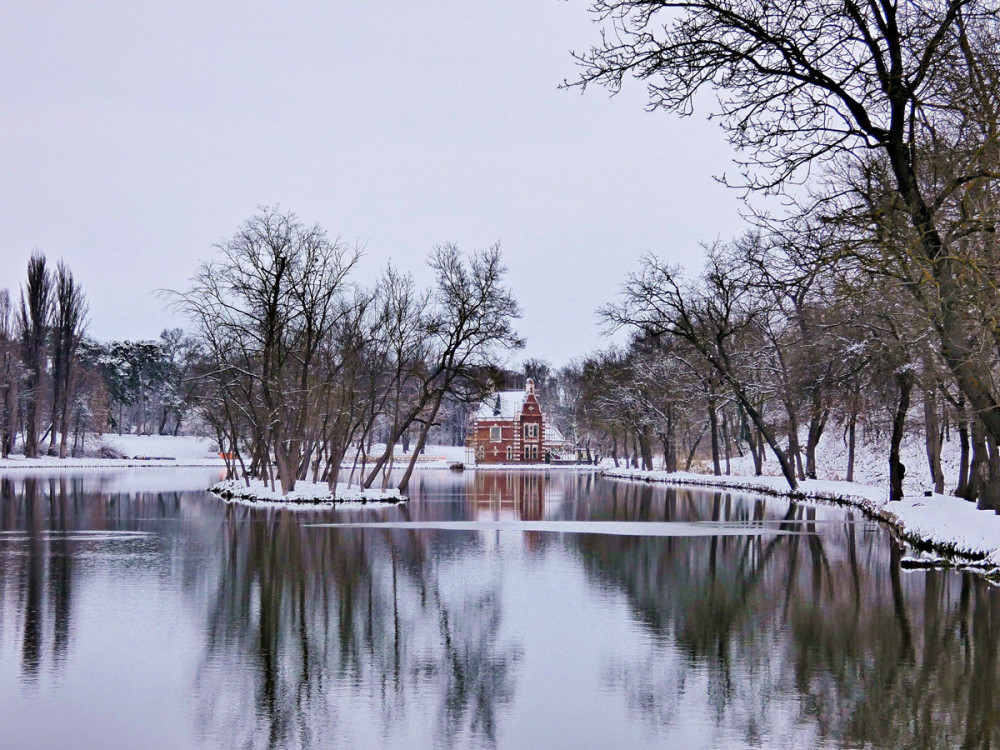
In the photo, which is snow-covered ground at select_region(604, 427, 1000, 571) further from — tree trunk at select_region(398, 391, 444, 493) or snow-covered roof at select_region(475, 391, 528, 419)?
snow-covered roof at select_region(475, 391, 528, 419)

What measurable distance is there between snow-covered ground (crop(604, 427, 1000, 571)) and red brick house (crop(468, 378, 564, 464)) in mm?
32702

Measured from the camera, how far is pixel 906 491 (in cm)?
4925

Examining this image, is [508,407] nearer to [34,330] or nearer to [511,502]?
[34,330]

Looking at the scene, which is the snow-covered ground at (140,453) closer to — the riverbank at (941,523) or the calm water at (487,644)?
the riverbank at (941,523)

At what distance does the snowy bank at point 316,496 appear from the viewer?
148 feet

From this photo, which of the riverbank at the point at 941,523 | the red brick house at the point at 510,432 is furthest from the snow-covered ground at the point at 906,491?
the red brick house at the point at 510,432

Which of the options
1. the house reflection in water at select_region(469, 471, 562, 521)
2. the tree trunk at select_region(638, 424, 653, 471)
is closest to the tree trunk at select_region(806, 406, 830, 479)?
the house reflection in water at select_region(469, 471, 562, 521)

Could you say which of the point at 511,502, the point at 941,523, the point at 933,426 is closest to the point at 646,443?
the point at 511,502

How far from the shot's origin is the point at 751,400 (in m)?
61.7

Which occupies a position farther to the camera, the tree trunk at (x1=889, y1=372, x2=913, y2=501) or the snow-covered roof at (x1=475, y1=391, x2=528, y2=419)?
the snow-covered roof at (x1=475, y1=391, x2=528, y2=419)

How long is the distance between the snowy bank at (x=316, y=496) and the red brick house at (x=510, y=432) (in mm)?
78384

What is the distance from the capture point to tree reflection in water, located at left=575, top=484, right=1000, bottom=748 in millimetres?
10195

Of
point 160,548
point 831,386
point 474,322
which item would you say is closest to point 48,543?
point 160,548

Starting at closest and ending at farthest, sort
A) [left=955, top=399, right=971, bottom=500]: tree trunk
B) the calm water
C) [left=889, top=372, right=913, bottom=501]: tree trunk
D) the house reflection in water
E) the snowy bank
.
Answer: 1. the calm water
2. [left=955, top=399, right=971, bottom=500]: tree trunk
3. [left=889, top=372, right=913, bottom=501]: tree trunk
4. the house reflection in water
5. the snowy bank
